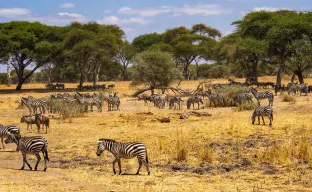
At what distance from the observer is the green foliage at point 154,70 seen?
43.1m

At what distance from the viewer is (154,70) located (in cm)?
4325

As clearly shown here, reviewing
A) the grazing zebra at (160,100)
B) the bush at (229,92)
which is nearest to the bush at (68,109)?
the grazing zebra at (160,100)

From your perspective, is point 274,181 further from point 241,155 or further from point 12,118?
point 12,118

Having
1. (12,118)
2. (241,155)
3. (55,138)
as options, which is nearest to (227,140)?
(241,155)

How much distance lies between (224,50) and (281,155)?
43.4 meters

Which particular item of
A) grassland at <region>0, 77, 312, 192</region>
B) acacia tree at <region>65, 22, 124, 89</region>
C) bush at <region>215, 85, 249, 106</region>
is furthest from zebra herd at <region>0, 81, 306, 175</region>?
acacia tree at <region>65, 22, 124, 89</region>

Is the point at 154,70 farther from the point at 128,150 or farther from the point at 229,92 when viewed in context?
the point at 128,150

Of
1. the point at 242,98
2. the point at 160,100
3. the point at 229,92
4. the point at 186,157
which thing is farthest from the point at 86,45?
the point at 186,157

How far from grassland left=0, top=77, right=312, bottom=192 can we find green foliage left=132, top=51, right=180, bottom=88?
62.7 ft

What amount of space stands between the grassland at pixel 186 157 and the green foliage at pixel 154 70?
1911cm

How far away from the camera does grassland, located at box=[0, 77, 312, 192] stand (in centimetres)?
1201

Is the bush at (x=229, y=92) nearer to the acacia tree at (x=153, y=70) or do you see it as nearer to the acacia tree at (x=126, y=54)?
the acacia tree at (x=153, y=70)

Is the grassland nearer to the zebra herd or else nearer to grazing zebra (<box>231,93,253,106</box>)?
the zebra herd

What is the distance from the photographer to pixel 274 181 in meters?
12.3
